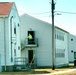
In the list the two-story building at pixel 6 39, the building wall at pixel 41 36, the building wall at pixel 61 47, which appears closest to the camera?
the two-story building at pixel 6 39

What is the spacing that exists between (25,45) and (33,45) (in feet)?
4.10

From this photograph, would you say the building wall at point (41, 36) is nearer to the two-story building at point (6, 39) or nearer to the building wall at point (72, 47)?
the two-story building at point (6, 39)

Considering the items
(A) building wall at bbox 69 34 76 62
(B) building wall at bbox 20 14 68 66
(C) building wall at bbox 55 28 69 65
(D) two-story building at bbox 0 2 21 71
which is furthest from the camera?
(A) building wall at bbox 69 34 76 62

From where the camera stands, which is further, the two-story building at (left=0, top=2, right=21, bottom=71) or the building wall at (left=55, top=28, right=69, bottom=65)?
the building wall at (left=55, top=28, right=69, bottom=65)

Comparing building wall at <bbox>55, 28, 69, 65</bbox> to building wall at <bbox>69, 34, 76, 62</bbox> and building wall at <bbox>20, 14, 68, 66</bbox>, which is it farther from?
building wall at <bbox>69, 34, 76, 62</bbox>

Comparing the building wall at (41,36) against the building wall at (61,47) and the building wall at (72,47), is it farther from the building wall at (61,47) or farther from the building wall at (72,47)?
the building wall at (72,47)

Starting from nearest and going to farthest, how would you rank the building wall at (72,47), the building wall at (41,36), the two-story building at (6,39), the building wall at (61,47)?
the two-story building at (6,39)
the building wall at (41,36)
the building wall at (61,47)
the building wall at (72,47)

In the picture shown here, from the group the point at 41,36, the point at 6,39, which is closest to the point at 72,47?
the point at 41,36

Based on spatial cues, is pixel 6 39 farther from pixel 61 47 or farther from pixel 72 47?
pixel 72 47

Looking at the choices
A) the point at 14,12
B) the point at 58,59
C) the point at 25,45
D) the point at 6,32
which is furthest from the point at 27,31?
the point at 6,32

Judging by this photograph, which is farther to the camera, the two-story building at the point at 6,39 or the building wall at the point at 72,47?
the building wall at the point at 72,47

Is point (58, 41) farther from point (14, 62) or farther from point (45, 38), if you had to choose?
point (14, 62)

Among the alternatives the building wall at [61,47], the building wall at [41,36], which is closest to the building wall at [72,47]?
the building wall at [61,47]

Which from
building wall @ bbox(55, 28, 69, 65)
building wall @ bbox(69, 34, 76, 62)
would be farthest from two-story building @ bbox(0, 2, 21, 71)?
building wall @ bbox(69, 34, 76, 62)
